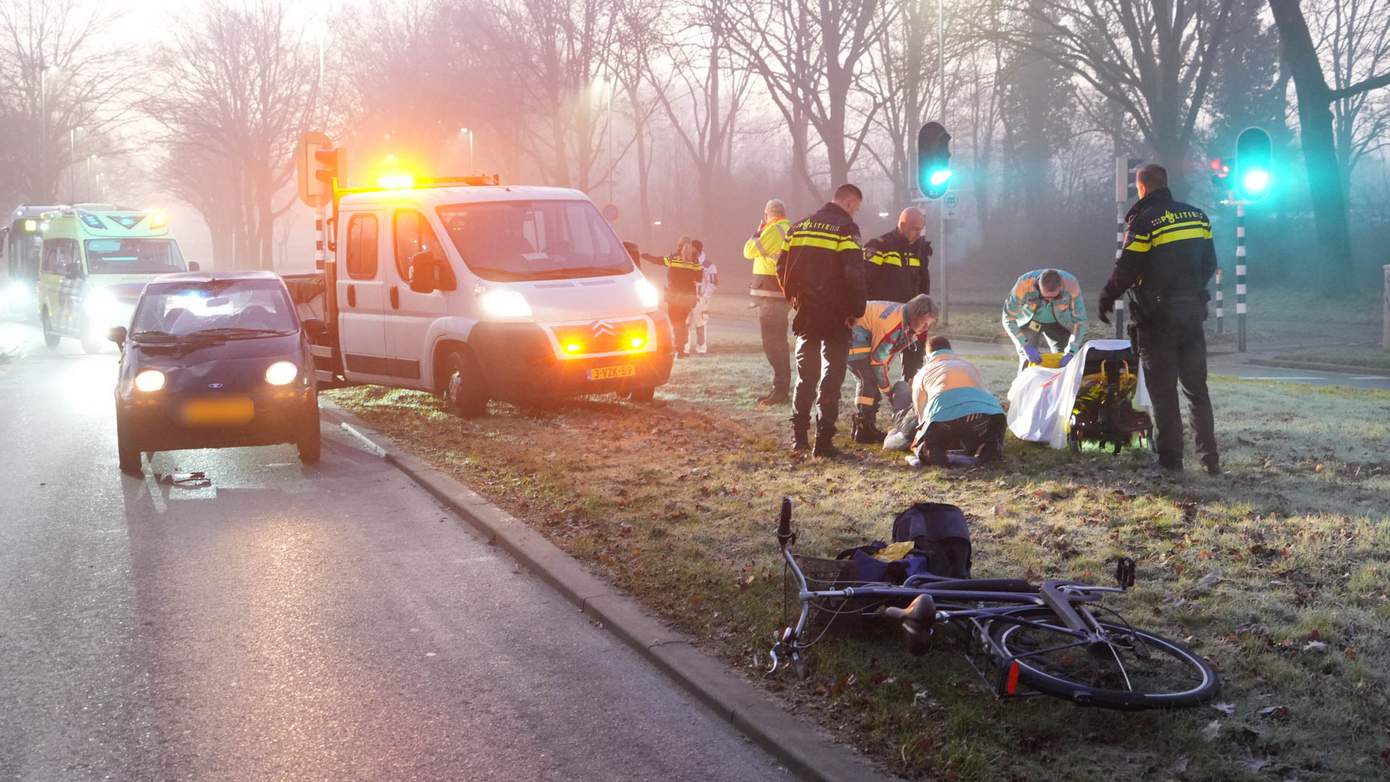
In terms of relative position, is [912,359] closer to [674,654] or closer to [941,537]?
[941,537]

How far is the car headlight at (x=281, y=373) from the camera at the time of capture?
1090 centimetres

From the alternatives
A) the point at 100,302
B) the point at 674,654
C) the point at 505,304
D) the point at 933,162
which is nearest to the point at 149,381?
the point at 505,304

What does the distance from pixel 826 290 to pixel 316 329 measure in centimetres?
653

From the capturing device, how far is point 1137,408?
1018 cm

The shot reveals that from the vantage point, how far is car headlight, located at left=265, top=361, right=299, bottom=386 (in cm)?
1090

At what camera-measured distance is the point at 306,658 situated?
5.85 m

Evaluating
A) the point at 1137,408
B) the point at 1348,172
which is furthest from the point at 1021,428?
the point at 1348,172

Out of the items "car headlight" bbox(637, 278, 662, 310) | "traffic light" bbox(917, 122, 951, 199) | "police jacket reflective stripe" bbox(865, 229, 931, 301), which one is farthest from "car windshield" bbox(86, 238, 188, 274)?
"police jacket reflective stripe" bbox(865, 229, 931, 301)

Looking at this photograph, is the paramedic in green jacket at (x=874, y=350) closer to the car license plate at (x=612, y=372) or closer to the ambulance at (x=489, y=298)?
the car license plate at (x=612, y=372)

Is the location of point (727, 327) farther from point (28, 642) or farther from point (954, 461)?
point (28, 642)

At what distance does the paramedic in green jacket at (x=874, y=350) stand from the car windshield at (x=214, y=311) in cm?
468

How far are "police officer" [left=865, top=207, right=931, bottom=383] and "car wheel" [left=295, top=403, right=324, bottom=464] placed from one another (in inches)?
185

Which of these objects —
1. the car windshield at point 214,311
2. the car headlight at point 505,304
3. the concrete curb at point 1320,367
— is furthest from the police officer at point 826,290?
the concrete curb at point 1320,367

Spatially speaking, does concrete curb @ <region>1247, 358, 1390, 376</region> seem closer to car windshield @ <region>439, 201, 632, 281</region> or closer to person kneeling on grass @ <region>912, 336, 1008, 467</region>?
car windshield @ <region>439, 201, 632, 281</region>
